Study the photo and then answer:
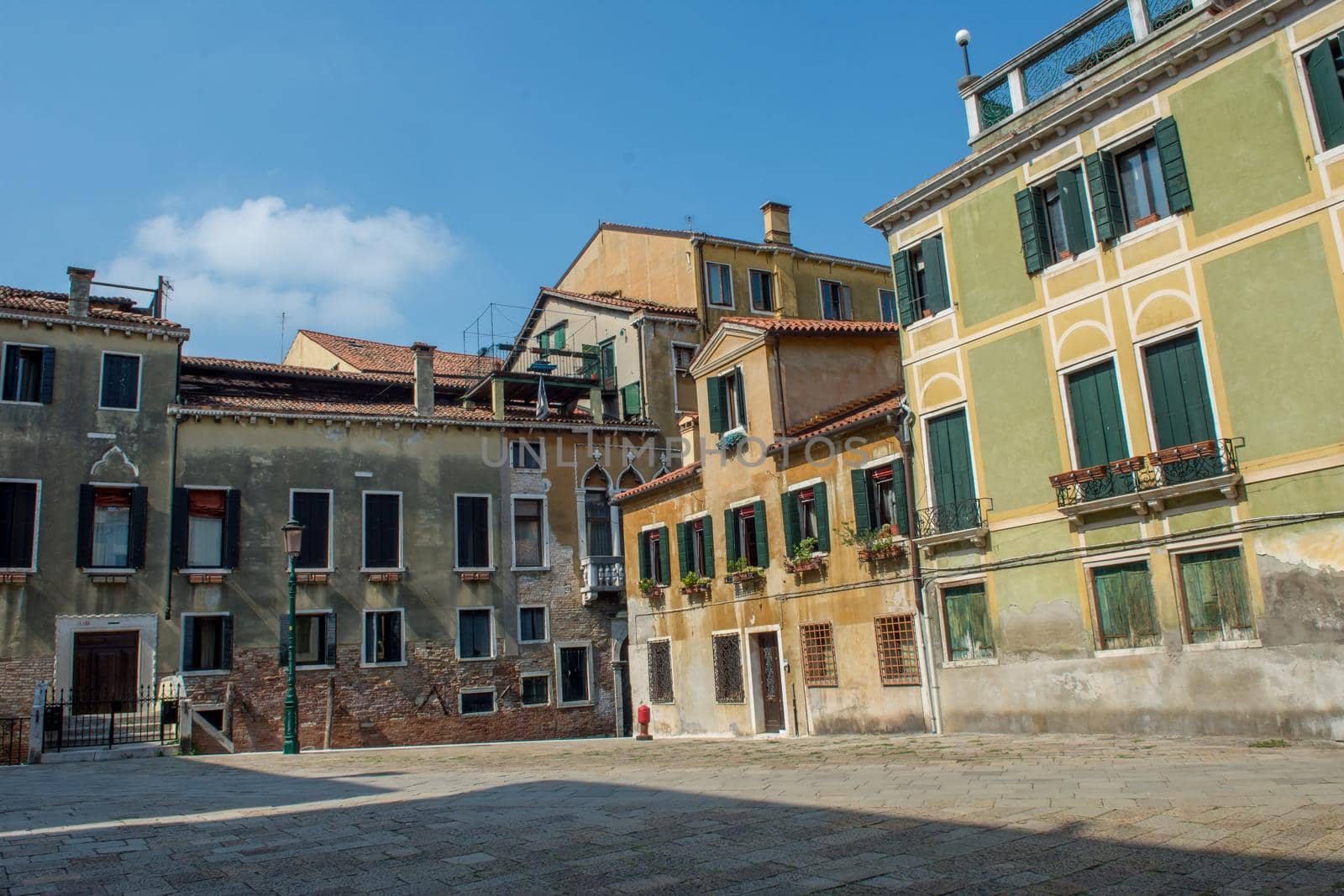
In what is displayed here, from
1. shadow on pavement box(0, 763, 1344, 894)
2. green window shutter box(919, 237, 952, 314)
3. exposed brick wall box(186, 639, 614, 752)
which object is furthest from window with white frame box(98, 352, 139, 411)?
shadow on pavement box(0, 763, 1344, 894)

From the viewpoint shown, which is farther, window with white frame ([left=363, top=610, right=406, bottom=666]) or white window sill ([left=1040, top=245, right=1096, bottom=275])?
window with white frame ([left=363, top=610, right=406, bottom=666])

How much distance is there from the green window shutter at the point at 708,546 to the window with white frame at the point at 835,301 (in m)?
14.4

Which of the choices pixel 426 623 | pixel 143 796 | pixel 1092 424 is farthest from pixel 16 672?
pixel 1092 424

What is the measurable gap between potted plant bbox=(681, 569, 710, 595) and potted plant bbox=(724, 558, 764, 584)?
0.93 metres

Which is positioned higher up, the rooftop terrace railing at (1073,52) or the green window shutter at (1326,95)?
the rooftop terrace railing at (1073,52)

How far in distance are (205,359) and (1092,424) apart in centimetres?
2574

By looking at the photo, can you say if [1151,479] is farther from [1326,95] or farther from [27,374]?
[27,374]

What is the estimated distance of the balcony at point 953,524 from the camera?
683 inches

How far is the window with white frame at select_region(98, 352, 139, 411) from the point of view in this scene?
88.8 feet

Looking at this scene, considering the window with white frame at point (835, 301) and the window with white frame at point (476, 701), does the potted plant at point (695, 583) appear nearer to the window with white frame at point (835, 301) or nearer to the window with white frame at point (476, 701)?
the window with white frame at point (476, 701)

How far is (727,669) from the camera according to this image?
76.6 ft

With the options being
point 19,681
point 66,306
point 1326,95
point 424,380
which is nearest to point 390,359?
point 424,380

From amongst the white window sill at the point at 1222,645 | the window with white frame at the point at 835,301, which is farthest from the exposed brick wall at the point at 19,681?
the window with white frame at the point at 835,301

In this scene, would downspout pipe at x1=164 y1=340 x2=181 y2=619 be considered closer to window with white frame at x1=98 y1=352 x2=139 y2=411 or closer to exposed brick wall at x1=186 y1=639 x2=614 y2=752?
window with white frame at x1=98 y1=352 x2=139 y2=411
